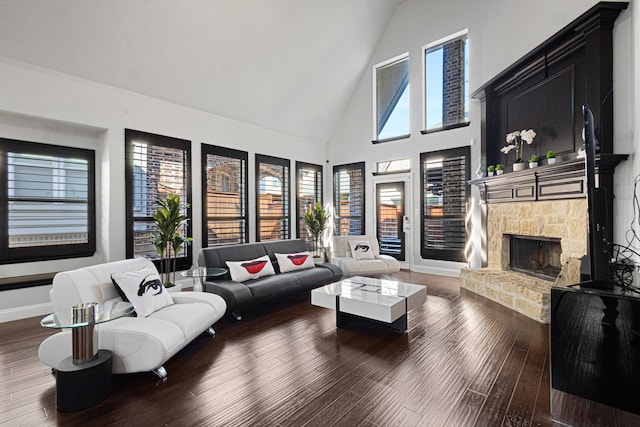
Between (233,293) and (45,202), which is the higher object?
(45,202)

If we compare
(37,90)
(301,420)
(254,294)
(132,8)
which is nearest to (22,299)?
(37,90)

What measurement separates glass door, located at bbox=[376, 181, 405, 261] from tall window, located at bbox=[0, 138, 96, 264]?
5633 mm

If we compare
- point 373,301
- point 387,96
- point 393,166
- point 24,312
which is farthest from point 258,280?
point 387,96

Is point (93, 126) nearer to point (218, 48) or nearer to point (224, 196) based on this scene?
point (218, 48)

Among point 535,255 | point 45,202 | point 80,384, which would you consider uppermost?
point 45,202

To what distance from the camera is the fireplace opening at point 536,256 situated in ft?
14.2

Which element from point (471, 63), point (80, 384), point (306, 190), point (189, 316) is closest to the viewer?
point (80, 384)

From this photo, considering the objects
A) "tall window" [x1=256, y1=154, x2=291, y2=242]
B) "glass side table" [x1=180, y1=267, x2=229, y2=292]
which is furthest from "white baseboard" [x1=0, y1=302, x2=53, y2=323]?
"tall window" [x1=256, y1=154, x2=291, y2=242]

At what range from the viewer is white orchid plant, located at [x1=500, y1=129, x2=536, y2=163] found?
4.43 metres

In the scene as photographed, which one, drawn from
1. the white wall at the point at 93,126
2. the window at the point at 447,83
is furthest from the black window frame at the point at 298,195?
the window at the point at 447,83

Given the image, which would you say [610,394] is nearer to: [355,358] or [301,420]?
[355,358]

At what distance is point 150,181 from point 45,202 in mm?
1360

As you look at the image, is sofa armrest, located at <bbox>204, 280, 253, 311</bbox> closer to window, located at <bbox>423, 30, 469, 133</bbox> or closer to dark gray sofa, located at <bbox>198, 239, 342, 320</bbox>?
dark gray sofa, located at <bbox>198, 239, 342, 320</bbox>

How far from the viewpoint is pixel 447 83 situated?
642cm
